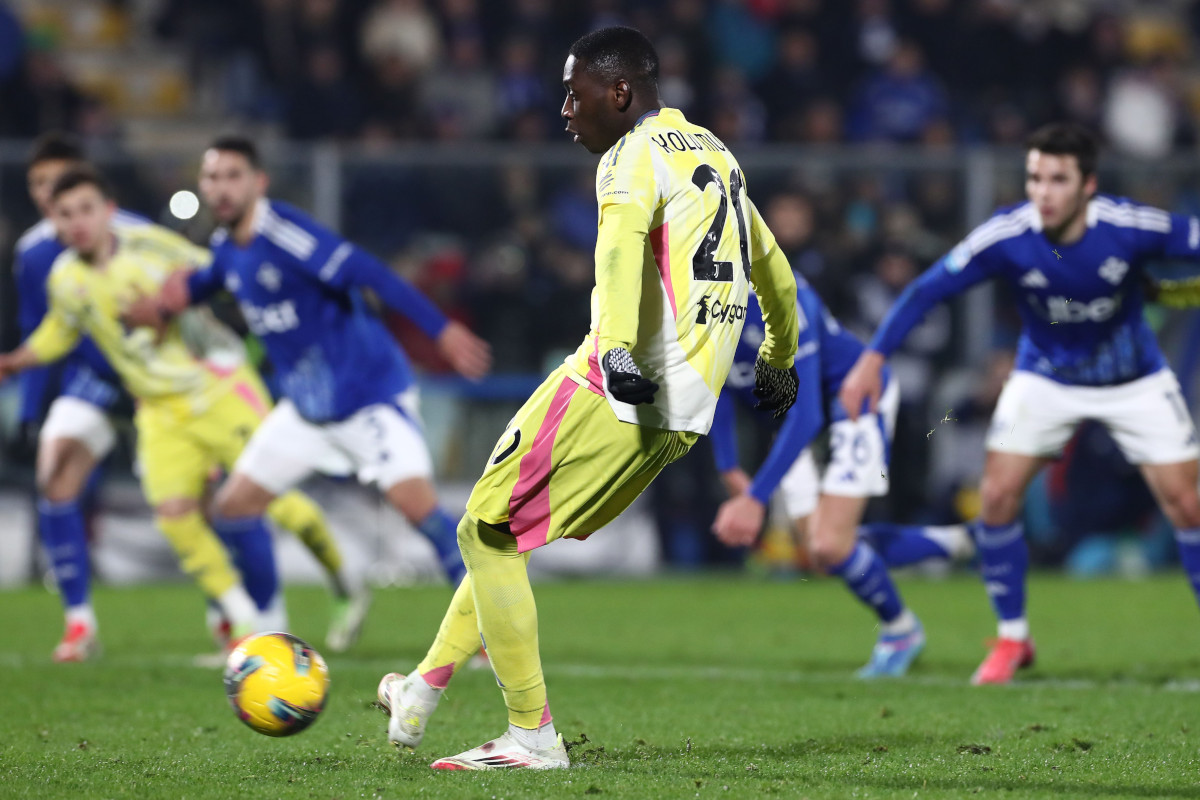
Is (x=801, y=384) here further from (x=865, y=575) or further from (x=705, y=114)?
(x=705, y=114)

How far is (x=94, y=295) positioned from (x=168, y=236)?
0.54 m

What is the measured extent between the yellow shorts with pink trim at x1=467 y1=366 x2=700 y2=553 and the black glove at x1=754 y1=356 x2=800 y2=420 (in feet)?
1.39

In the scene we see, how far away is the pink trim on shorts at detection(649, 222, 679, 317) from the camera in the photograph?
4324 mm

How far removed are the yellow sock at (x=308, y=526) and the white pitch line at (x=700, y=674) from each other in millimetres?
829

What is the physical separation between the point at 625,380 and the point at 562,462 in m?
0.64

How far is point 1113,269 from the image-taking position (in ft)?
21.8

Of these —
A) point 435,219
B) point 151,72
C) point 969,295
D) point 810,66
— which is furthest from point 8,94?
point 969,295

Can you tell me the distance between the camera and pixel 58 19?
16.4m

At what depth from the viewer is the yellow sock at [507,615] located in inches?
178

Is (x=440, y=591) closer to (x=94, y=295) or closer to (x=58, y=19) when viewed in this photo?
(x=94, y=295)

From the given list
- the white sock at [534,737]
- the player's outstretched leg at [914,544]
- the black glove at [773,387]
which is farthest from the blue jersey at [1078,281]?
the white sock at [534,737]

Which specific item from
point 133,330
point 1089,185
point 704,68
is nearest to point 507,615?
point 1089,185

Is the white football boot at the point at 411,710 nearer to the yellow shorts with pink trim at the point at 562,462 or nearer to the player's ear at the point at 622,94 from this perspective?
the yellow shorts with pink trim at the point at 562,462

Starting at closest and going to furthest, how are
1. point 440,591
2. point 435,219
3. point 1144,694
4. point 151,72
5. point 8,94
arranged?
point 1144,694
point 440,591
point 435,219
point 8,94
point 151,72
